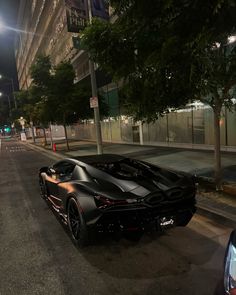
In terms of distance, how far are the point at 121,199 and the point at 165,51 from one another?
2.78 metres

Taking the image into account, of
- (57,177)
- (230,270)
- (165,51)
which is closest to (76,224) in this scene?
(57,177)

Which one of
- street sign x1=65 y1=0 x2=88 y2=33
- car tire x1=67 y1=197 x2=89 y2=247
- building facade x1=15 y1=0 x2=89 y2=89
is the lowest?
car tire x1=67 y1=197 x2=89 y2=247

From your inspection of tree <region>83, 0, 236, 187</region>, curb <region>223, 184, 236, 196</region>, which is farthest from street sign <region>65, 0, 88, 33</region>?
curb <region>223, 184, 236, 196</region>

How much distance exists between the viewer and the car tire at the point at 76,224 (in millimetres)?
4387

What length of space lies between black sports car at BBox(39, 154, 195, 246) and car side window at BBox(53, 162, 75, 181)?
23 centimetres

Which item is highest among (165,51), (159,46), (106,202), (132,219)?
(159,46)

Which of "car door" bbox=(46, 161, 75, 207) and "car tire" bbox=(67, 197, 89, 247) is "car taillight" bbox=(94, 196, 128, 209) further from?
"car door" bbox=(46, 161, 75, 207)

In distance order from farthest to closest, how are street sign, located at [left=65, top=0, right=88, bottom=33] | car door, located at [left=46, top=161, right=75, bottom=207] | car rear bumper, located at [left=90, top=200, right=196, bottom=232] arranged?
street sign, located at [left=65, top=0, right=88, bottom=33], car door, located at [left=46, top=161, right=75, bottom=207], car rear bumper, located at [left=90, top=200, right=196, bottom=232]

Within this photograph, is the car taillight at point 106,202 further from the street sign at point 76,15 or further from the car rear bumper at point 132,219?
the street sign at point 76,15

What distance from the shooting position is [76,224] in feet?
15.5

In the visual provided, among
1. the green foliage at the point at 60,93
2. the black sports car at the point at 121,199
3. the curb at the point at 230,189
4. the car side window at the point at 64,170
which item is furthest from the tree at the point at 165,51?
the green foliage at the point at 60,93

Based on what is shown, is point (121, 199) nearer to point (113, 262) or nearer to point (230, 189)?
point (113, 262)

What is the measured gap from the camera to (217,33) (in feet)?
15.5

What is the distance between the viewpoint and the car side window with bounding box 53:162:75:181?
18.7 feet
